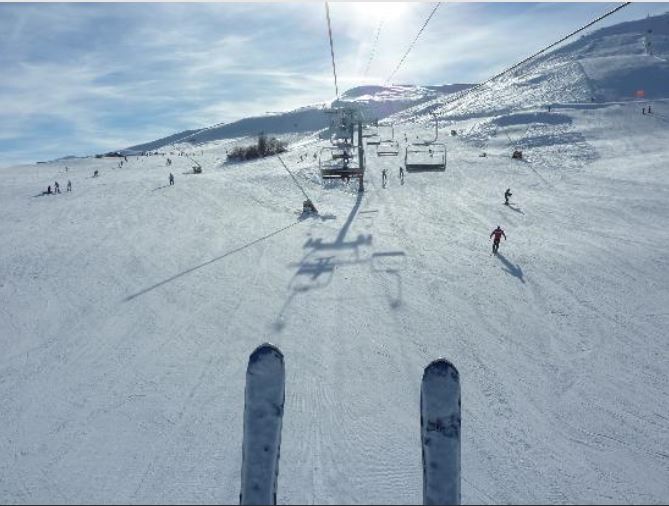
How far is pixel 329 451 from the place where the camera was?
313 inches

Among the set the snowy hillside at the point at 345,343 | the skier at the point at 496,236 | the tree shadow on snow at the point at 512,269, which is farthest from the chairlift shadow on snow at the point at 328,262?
the tree shadow on snow at the point at 512,269

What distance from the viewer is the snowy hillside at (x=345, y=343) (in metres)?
7.59

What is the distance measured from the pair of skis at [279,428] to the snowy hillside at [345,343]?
4.96ft

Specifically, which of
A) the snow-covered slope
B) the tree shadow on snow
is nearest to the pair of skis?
the tree shadow on snow

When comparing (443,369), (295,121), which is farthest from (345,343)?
(295,121)

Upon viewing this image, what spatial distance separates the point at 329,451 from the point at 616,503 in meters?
4.10

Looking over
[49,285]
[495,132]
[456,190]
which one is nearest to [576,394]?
[49,285]

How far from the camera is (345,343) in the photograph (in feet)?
38.1

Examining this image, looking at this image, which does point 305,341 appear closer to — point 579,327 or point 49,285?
point 579,327

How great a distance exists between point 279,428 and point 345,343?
571cm

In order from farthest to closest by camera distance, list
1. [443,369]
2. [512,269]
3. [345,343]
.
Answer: [512,269], [345,343], [443,369]

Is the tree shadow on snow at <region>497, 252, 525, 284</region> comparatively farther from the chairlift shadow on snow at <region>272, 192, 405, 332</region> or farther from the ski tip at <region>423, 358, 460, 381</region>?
the ski tip at <region>423, 358, 460, 381</region>

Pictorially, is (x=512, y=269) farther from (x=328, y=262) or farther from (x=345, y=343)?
(x=345, y=343)

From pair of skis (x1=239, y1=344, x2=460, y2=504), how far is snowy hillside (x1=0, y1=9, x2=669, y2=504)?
4.96 feet
